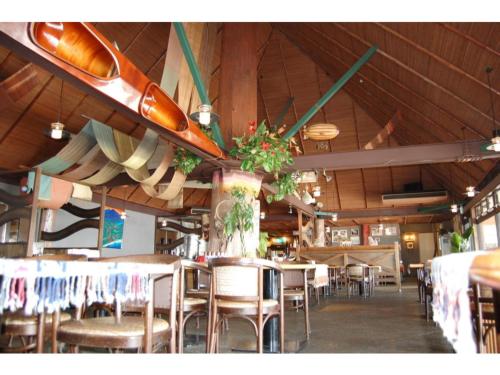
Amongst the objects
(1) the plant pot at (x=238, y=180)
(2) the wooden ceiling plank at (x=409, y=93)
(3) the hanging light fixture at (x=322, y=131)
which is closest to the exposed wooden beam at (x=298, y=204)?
(3) the hanging light fixture at (x=322, y=131)

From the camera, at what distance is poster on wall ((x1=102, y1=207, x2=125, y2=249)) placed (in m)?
12.5

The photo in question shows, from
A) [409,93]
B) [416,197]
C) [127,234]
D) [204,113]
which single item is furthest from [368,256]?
[204,113]

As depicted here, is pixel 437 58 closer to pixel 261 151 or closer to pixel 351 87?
pixel 261 151

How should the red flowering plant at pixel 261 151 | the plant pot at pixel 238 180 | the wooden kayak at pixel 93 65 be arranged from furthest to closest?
the plant pot at pixel 238 180, the red flowering plant at pixel 261 151, the wooden kayak at pixel 93 65

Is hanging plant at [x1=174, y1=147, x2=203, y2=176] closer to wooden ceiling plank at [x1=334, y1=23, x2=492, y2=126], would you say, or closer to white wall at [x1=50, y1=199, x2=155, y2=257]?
wooden ceiling plank at [x1=334, y1=23, x2=492, y2=126]

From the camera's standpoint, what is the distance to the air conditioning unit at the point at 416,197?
14977 millimetres

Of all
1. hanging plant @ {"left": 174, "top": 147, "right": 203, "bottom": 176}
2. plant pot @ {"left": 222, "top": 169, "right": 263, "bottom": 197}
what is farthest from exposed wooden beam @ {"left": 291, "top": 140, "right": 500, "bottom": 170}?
hanging plant @ {"left": 174, "top": 147, "right": 203, "bottom": 176}

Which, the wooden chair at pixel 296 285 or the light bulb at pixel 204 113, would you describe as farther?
the light bulb at pixel 204 113

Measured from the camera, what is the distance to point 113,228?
12.7 metres

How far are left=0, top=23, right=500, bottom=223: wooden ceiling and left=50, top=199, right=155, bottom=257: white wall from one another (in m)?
0.72

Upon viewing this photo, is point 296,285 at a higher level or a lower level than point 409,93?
lower

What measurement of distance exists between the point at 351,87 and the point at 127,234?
836 centimetres

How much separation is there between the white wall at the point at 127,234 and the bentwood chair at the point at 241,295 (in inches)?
326

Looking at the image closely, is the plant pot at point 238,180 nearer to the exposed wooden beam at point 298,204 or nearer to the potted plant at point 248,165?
the potted plant at point 248,165
